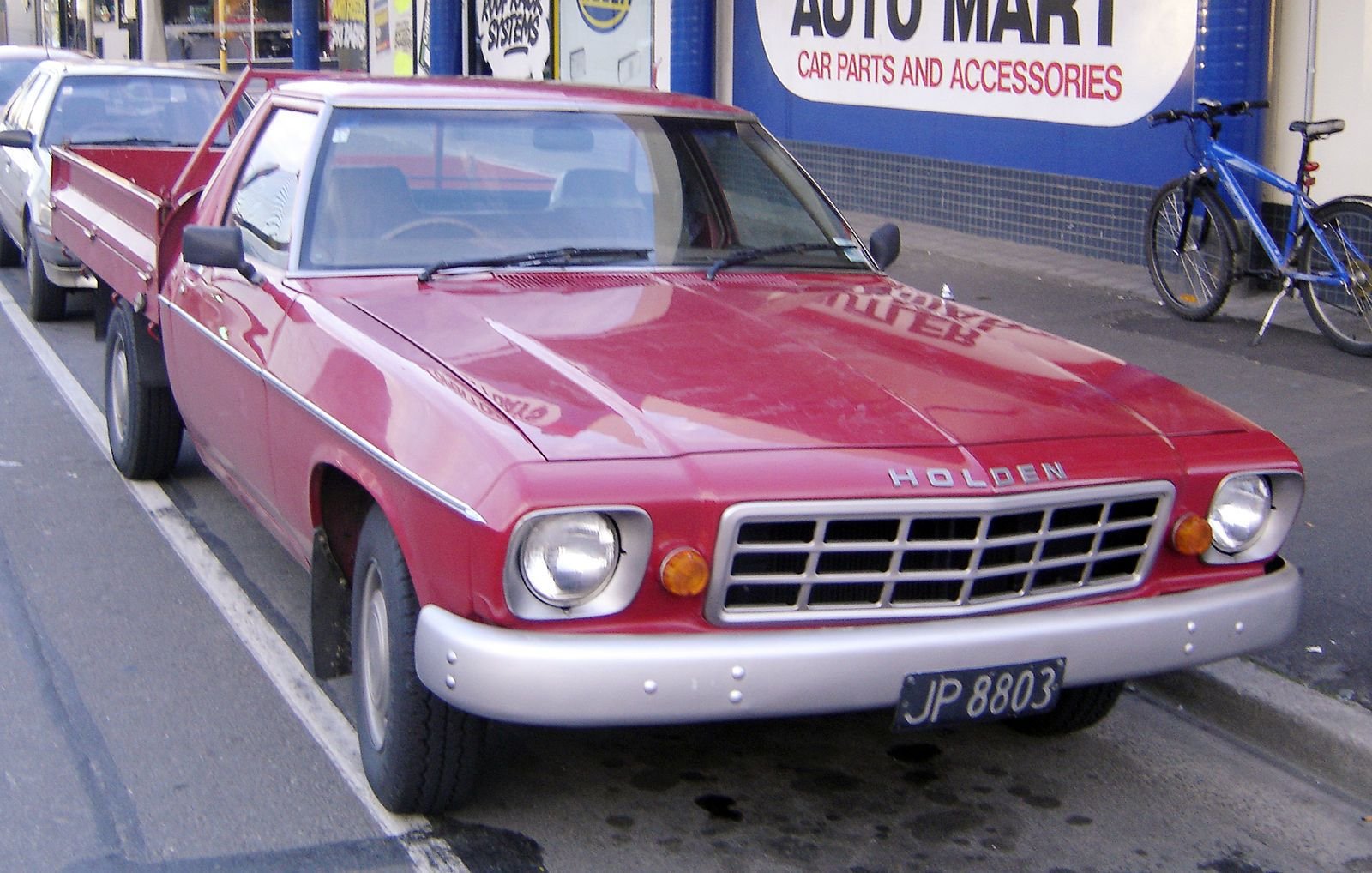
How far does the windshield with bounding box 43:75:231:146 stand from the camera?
36.1ft

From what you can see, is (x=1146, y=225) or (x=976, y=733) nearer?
(x=976, y=733)

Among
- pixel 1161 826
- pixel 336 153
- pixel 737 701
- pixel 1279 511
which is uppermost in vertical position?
pixel 336 153

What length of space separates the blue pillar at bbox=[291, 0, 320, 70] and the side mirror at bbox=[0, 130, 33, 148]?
51.2 ft

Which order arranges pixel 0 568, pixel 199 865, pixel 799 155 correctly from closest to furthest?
pixel 199 865
pixel 0 568
pixel 799 155

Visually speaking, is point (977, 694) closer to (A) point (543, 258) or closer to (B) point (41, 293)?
(A) point (543, 258)

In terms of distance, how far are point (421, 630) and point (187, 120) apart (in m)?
8.69

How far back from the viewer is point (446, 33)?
832 inches

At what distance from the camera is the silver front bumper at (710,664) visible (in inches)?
125

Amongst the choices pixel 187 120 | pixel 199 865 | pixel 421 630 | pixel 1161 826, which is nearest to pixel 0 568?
pixel 199 865

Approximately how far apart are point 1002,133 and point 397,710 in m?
9.65

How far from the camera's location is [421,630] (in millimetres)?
3318

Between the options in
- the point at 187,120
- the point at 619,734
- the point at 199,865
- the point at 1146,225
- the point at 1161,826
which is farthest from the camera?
the point at 187,120

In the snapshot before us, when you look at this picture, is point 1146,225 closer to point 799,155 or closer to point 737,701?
point 799,155

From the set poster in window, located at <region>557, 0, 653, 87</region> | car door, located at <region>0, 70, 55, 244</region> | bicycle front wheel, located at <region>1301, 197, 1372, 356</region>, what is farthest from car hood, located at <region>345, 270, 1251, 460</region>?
poster in window, located at <region>557, 0, 653, 87</region>
